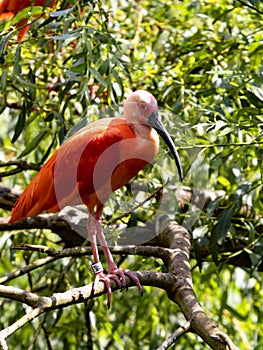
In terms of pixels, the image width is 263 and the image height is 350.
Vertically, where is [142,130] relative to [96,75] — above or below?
below

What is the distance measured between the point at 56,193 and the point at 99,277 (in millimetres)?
357

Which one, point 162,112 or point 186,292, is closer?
point 186,292

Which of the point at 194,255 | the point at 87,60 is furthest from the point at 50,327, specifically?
the point at 87,60

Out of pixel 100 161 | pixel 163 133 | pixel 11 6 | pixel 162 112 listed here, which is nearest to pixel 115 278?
pixel 100 161

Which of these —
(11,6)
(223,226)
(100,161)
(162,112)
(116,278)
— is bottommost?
(223,226)

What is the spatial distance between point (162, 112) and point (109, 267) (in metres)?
0.74

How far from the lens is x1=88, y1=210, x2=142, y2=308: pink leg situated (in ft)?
8.53

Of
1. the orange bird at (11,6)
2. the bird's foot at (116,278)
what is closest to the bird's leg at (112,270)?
the bird's foot at (116,278)

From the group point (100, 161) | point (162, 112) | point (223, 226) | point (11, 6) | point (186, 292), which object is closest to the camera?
point (186, 292)

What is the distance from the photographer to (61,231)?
11.3ft

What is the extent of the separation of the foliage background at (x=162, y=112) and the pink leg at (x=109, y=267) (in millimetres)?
221

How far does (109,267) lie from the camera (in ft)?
9.04

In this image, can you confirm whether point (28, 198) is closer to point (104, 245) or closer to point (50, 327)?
point (104, 245)

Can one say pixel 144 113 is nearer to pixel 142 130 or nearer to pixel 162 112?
pixel 142 130
